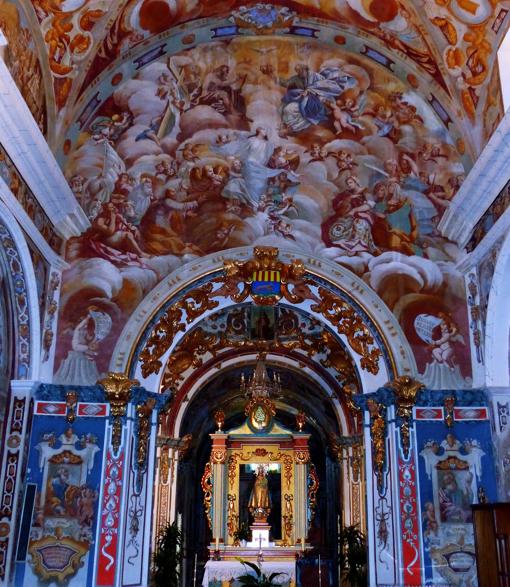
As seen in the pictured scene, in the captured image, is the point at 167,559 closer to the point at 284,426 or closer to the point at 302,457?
the point at 302,457

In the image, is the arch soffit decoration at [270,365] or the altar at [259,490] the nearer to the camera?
the arch soffit decoration at [270,365]

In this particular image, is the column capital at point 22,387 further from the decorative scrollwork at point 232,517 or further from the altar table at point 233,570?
the decorative scrollwork at point 232,517

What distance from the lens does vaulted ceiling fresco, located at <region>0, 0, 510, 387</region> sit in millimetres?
12914

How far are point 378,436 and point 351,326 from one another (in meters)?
2.42

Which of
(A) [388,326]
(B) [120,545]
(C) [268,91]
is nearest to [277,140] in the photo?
(C) [268,91]

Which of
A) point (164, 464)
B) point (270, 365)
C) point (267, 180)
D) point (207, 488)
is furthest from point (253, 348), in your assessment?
point (267, 180)

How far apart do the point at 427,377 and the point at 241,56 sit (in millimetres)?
7275

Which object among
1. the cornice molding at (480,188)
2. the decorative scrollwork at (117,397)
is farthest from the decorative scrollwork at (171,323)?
the cornice molding at (480,188)

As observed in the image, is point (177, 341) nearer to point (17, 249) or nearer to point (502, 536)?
point (17, 249)

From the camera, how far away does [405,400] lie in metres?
13.5

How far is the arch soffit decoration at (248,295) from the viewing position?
13906 millimetres

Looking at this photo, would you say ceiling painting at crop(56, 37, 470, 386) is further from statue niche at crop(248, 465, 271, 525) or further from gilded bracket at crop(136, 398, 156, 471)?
statue niche at crop(248, 465, 271, 525)

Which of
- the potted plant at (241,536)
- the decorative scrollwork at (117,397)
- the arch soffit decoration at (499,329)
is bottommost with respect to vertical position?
the potted plant at (241,536)

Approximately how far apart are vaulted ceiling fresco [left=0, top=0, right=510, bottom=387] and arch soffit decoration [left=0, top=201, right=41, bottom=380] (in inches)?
31.7
